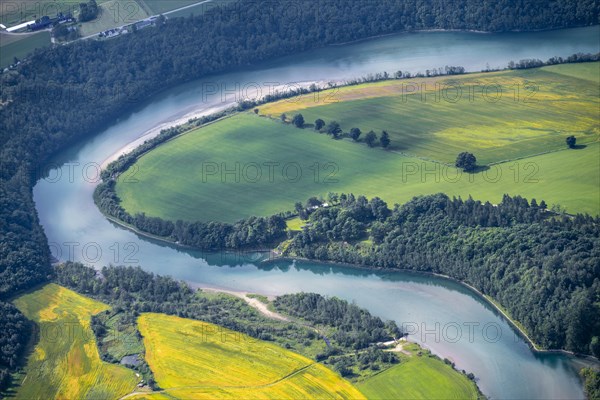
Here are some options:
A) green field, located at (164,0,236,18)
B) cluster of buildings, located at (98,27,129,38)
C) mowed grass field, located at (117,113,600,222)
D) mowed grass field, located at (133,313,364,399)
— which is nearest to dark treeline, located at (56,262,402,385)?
mowed grass field, located at (133,313,364,399)

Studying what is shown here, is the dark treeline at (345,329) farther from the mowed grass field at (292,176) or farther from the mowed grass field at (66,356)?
the mowed grass field at (292,176)

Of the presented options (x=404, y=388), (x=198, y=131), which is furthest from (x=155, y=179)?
(x=404, y=388)

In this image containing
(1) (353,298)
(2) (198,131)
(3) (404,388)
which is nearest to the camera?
(3) (404,388)

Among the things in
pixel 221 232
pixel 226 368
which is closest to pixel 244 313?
pixel 226 368

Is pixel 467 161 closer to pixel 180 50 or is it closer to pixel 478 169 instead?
pixel 478 169

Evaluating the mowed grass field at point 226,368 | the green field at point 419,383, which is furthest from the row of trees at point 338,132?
the green field at point 419,383

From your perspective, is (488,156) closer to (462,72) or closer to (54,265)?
(462,72)

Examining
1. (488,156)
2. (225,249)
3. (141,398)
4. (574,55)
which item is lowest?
(141,398)
